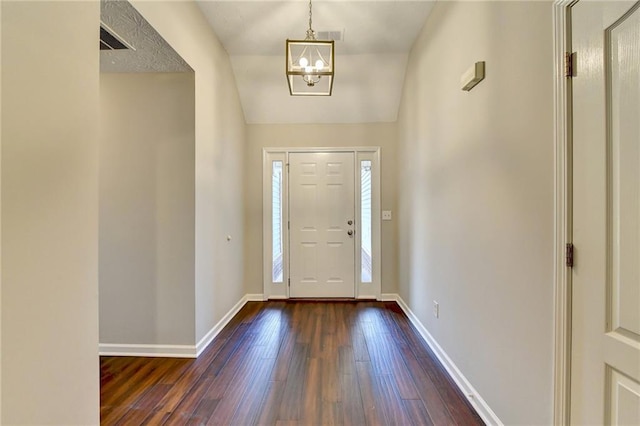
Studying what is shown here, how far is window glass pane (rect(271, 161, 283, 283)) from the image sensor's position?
3.89 m

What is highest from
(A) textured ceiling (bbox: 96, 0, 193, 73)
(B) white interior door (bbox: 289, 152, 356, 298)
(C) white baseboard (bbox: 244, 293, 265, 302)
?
(A) textured ceiling (bbox: 96, 0, 193, 73)

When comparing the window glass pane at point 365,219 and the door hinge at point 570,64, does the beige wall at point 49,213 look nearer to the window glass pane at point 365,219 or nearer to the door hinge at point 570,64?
the door hinge at point 570,64

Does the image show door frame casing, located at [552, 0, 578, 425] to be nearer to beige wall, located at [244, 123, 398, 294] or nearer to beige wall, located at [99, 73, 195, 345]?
beige wall, located at [99, 73, 195, 345]

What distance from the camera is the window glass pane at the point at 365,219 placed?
12.6ft

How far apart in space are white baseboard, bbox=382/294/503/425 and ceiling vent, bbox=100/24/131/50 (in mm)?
3165

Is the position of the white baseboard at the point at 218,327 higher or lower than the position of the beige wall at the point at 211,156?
lower

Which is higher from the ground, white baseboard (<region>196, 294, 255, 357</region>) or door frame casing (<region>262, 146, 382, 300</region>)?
door frame casing (<region>262, 146, 382, 300</region>)

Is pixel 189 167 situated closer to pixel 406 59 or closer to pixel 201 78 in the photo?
pixel 201 78

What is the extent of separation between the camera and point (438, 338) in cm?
231

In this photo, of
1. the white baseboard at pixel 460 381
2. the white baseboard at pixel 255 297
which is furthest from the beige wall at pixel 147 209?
the white baseboard at pixel 460 381

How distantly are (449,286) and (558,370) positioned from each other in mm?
1008

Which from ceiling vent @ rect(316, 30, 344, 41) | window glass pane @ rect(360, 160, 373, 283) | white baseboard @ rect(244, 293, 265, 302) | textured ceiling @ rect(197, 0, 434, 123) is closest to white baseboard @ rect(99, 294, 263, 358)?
white baseboard @ rect(244, 293, 265, 302)

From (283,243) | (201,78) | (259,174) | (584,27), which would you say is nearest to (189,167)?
(201,78)

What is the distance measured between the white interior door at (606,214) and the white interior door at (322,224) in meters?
2.85
